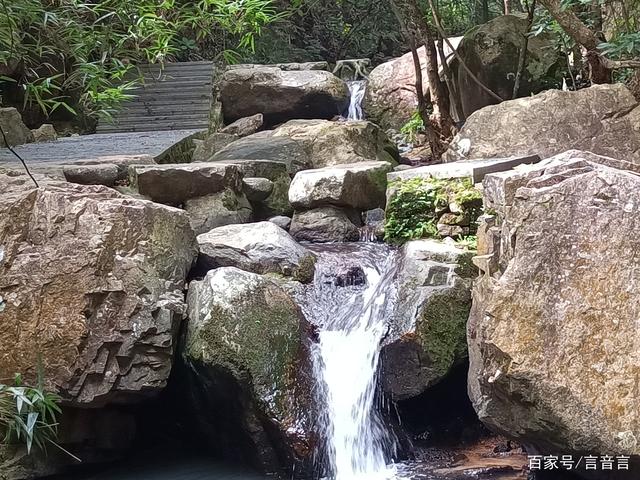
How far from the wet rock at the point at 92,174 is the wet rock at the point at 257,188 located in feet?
4.08

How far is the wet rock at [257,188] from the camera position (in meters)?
7.26

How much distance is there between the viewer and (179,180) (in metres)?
6.66

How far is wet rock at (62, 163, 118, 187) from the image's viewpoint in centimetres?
638

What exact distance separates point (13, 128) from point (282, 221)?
12.9ft

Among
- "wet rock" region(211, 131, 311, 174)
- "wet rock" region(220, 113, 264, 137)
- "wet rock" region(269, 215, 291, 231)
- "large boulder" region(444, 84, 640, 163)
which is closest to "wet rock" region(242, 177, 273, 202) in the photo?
"wet rock" region(269, 215, 291, 231)

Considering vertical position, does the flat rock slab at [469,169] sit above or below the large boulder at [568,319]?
above

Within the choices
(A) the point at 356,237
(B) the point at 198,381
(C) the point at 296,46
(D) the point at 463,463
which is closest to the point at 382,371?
(D) the point at 463,463

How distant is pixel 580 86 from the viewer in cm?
869

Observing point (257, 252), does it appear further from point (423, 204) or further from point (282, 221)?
point (282, 221)

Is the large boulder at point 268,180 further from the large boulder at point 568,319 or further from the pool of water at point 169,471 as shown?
the large boulder at point 568,319

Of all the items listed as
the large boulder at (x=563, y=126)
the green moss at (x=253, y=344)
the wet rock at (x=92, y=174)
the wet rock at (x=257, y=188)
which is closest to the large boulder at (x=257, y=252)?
the green moss at (x=253, y=344)

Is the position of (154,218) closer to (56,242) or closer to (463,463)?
(56,242)

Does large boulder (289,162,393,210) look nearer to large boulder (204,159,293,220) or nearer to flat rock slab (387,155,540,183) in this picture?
large boulder (204,159,293,220)

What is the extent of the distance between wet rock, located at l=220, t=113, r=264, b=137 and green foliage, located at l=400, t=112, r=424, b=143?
6.83 ft
